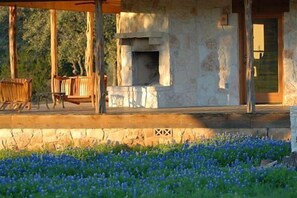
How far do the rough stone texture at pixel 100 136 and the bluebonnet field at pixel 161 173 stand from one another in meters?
1.59

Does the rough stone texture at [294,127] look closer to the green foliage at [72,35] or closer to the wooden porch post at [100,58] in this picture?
the wooden porch post at [100,58]

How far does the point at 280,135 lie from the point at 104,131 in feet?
10.2

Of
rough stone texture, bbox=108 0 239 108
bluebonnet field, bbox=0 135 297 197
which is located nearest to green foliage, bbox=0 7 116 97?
rough stone texture, bbox=108 0 239 108

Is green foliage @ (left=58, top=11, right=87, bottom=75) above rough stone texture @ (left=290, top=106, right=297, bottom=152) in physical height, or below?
above

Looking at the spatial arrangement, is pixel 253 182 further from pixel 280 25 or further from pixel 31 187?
pixel 280 25

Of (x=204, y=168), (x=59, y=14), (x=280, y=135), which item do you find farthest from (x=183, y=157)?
(x=59, y=14)

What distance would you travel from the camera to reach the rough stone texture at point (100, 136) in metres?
13.9

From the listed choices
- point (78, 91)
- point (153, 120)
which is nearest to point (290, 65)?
point (153, 120)

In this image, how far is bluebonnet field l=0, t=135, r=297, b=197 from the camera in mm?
8250

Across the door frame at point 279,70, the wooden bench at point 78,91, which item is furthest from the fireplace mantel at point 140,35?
the door frame at point 279,70

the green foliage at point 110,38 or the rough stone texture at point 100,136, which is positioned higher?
the green foliage at point 110,38

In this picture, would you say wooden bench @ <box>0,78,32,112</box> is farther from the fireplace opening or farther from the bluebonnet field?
the bluebonnet field

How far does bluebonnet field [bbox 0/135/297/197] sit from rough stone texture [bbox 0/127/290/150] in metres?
1.59

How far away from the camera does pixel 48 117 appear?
14719 mm
